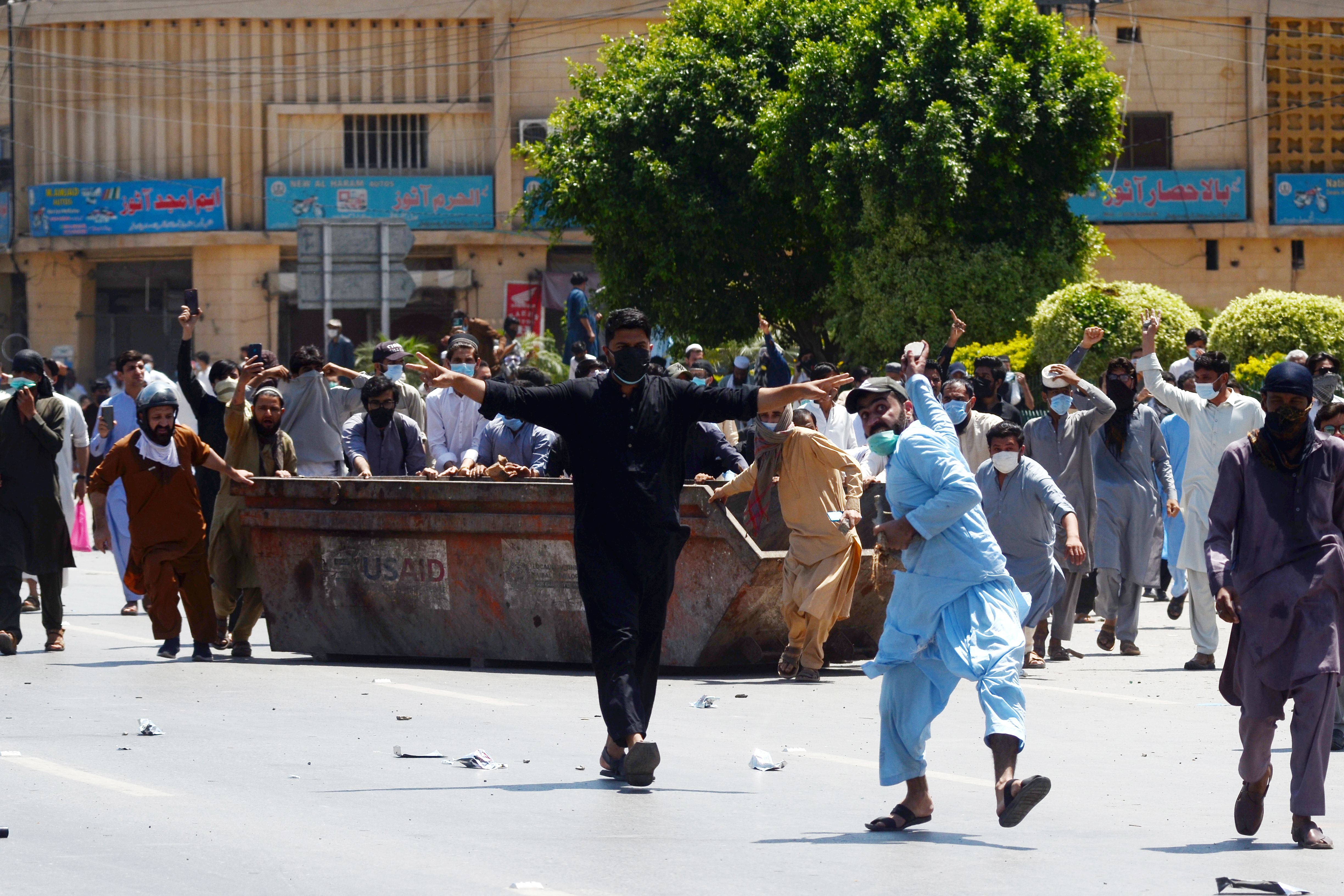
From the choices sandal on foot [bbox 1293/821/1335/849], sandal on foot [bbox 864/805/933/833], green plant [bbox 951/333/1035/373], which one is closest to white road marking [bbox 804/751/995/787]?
sandal on foot [bbox 864/805/933/833]

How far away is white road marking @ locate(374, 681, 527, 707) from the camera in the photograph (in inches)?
384

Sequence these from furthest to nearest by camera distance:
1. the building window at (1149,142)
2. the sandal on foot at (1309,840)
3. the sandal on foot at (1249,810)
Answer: the building window at (1149,142) → the sandal on foot at (1249,810) → the sandal on foot at (1309,840)

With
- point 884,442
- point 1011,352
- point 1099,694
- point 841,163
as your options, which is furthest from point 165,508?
point 841,163

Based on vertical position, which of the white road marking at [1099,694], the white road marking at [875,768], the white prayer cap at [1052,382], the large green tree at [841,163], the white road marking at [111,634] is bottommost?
the white road marking at [111,634]

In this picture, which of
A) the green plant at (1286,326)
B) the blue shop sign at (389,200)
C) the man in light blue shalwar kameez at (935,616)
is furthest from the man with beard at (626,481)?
the blue shop sign at (389,200)

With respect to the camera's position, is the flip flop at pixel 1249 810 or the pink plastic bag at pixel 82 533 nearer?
the flip flop at pixel 1249 810

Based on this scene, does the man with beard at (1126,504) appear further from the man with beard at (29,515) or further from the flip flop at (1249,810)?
the man with beard at (29,515)

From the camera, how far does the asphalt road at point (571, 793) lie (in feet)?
18.7

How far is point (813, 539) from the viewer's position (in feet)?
35.2

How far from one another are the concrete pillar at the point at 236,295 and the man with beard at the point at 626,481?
30872mm

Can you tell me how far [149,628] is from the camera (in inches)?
553

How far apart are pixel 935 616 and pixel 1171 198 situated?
108ft

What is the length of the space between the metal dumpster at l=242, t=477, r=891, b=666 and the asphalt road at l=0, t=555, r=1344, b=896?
11.9 inches

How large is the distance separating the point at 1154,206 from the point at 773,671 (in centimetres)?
2851
